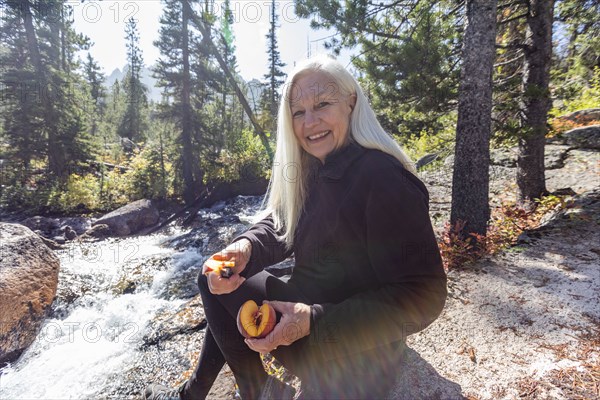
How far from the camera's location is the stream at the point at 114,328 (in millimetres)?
3744

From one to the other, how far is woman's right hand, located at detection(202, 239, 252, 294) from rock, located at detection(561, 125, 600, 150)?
312 inches

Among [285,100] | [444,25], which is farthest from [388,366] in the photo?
[444,25]

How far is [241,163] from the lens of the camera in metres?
16.4

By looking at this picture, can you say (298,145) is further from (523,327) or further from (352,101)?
(523,327)

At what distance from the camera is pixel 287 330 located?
131 centimetres

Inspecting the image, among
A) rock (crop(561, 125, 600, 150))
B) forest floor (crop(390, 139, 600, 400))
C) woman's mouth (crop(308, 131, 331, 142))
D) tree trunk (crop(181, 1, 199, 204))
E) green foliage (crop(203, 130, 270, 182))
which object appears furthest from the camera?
green foliage (crop(203, 130, 270, 182))

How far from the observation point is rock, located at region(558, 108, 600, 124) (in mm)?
7039

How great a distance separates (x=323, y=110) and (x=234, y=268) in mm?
1157

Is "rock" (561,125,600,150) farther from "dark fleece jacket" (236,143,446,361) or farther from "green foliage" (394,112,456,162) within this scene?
"dark fleece jacket" (236,143,446,361)

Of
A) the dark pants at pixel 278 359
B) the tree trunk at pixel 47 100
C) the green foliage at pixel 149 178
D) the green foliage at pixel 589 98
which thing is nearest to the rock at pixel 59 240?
the green foliage at pixel 149 178

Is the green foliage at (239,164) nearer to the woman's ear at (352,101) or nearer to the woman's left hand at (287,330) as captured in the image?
the woman's ear at (352,101)

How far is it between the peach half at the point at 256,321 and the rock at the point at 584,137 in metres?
8.11

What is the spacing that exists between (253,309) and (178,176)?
15788 millimetres

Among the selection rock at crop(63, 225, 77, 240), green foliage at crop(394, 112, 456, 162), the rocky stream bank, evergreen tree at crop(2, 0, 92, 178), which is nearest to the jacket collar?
the rocky stream bank
